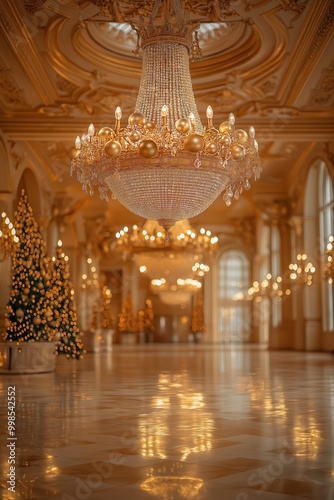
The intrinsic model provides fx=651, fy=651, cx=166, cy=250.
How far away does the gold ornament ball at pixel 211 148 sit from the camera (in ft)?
24.9

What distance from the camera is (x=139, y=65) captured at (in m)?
11.3

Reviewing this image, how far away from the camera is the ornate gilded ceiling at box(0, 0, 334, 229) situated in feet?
30.1

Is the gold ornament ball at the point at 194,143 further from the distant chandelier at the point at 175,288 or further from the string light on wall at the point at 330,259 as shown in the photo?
the distant chandelier at the point at 175,288

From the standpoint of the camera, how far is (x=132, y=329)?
29734 millimetres

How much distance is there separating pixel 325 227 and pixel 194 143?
12.1 meters

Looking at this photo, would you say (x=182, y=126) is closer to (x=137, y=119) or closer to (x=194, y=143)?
(x=194, y=143)

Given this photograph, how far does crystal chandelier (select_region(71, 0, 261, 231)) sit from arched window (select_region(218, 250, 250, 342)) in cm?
2074

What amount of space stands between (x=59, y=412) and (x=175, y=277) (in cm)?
1330

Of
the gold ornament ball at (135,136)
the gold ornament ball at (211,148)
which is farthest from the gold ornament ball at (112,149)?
the gold ornament ball at (211,148)

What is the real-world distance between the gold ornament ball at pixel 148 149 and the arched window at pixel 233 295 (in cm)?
2187

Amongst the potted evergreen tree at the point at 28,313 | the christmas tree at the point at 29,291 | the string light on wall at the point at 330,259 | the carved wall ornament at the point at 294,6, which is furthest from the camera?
the string light on wall at the point at 330,259

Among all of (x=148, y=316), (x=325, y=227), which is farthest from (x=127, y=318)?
(x=325, y=227)

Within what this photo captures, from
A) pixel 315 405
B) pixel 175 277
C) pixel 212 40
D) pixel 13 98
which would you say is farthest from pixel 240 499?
pixel 175 277

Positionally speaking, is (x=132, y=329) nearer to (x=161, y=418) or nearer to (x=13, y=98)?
(x=13, y=98)
